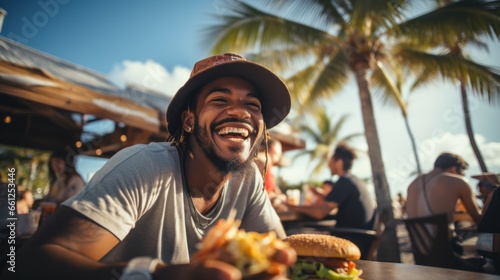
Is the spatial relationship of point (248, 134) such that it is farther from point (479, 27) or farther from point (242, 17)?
point (479, 27)

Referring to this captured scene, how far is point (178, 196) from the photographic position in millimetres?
1535

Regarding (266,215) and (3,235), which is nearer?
(3,235)

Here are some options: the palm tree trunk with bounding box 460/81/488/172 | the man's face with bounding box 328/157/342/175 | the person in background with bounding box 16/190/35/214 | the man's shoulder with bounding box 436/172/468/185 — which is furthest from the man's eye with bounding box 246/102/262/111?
the palm tree trunk with bounding box 460/81/488/172

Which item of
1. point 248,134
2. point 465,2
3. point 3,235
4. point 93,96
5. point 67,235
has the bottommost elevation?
point 3,235

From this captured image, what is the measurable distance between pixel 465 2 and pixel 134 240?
7823 mm

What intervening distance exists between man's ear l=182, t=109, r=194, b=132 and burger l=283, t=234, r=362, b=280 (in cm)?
97

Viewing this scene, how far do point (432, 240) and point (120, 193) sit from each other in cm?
368

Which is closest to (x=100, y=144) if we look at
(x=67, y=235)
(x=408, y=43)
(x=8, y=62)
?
(x=8, y=62)

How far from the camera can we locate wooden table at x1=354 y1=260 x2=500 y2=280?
1304mm

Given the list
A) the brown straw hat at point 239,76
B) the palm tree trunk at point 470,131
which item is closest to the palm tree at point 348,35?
the brown straw hat at point 239,76

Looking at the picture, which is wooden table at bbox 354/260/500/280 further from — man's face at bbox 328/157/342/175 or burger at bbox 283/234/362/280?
man's face at bbox 328/157/342/175

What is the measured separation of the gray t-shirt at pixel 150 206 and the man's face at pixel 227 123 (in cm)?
22

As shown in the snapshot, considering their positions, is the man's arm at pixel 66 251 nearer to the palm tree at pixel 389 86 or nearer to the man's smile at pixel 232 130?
the man's smile at pixel 232 130

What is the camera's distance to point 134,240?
4.75 feet
